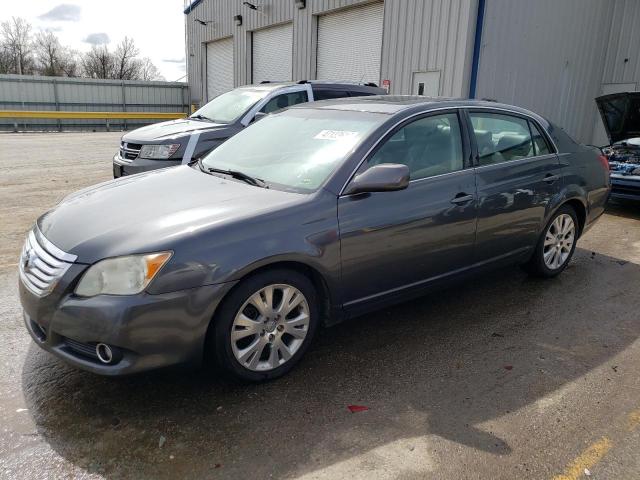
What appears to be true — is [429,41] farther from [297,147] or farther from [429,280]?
[429,280]

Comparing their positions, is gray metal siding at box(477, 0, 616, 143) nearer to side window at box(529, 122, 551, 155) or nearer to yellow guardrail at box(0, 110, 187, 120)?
side window at box(529, 122, 551, 155)

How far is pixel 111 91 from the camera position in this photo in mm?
27016

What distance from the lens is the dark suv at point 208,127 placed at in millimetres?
6844

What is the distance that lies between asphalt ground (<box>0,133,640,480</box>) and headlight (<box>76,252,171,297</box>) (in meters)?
0.69

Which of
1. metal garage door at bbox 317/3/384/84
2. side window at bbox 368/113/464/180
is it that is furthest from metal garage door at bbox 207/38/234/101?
side window at bbox 368/113/464/180

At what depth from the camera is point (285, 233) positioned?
2928mm

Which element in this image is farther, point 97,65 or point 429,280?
point 97,65

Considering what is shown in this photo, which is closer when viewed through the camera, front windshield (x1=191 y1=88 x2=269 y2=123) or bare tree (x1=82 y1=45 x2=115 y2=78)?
front windshield (x1=191 y1=88 x2=269 y2=123)

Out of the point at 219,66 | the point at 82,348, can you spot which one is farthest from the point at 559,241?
the point at 219,66

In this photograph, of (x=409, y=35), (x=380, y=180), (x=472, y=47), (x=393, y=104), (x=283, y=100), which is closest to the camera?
(x=380, y=180)

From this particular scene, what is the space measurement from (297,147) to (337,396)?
66.9 inches

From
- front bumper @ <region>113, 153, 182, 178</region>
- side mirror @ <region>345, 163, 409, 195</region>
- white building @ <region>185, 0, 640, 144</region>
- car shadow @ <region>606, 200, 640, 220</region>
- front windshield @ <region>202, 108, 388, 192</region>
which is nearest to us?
side mirror @ <region>345, 163, 409, 195</region>

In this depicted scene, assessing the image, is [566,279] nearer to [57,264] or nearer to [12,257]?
[57,264]

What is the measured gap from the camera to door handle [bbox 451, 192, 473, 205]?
372 cm
